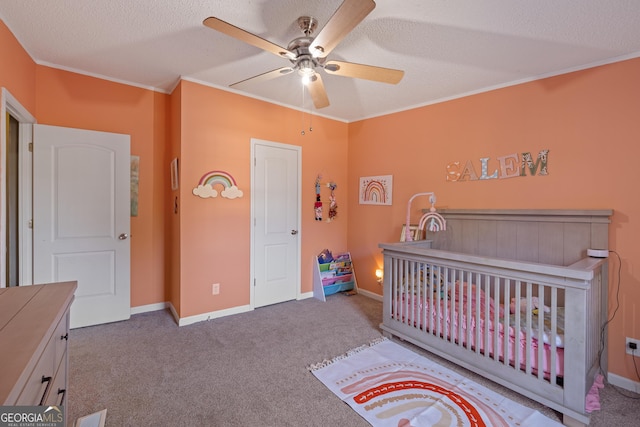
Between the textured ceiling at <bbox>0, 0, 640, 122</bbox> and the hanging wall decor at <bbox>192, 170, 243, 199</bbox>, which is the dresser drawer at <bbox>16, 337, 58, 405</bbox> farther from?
the hanging wall decor at <bbox>192, 170, 243, 199</bbox>

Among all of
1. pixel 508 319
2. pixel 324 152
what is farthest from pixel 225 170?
pixel 508 319

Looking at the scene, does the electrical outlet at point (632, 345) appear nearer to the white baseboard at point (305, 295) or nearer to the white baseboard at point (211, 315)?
the white baseboard at point (305, 295)

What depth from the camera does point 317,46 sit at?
171 centimetres

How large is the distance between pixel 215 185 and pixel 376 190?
1.96 m

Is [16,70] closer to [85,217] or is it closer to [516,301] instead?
[85,217]

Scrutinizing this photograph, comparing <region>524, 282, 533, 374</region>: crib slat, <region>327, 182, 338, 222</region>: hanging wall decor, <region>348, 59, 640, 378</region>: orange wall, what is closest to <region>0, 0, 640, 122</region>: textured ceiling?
<region>348, 59, 640, 378</region>: orange wall

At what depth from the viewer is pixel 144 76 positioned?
2863mm

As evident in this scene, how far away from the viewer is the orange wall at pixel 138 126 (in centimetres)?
277

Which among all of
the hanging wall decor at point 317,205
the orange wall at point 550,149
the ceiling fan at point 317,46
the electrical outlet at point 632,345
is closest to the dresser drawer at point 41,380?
the ceiling fan at point 317,46

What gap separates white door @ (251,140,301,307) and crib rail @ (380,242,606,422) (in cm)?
137

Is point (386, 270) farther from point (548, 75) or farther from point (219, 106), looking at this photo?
point (219, 106)

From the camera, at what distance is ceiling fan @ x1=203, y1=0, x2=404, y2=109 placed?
4.74ft

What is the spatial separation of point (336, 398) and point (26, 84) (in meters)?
3.33

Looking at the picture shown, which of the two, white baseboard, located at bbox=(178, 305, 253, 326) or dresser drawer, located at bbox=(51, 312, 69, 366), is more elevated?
dresser drawer, located at bbox=(51, 312, 69, 366)
